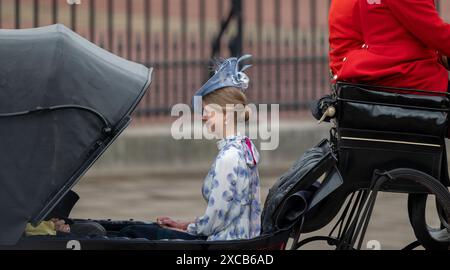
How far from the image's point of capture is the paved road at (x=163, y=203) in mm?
7598

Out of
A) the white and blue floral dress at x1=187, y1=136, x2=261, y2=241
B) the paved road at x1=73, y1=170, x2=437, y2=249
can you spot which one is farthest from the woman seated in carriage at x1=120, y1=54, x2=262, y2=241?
the paved road at x1=73, y1=170, x2=437, y2=249

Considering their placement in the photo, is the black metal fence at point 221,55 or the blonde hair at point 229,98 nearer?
the blonde hair at point 229,98

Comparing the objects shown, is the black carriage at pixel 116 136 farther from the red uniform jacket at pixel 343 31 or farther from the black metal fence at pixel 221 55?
the black metal fence at pixel 221 55

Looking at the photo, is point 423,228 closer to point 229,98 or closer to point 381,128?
point 381,128

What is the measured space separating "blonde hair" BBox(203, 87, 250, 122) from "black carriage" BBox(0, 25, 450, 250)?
29 cm

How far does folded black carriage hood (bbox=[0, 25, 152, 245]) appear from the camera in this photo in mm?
4648

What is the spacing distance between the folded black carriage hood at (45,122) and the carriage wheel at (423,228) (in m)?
1.34

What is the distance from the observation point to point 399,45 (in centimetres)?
504

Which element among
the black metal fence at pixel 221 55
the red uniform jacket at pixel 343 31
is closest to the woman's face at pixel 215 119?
the red uniform jacket at pixel 343 31

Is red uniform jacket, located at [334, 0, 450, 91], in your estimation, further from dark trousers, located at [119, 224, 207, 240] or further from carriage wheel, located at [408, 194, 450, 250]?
dark trousers, located at [119, 224, 207, 240]

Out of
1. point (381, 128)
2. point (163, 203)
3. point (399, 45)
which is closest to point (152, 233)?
point (381, 128)

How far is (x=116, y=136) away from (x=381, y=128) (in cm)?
112

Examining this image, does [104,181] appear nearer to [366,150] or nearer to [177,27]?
[366,150]
